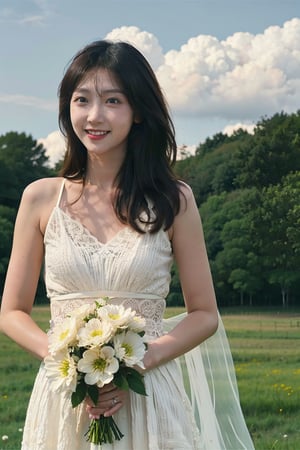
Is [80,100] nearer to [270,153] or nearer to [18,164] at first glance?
[270,153]

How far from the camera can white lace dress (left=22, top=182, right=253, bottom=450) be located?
9.06 feet

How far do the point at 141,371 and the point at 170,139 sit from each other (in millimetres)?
884

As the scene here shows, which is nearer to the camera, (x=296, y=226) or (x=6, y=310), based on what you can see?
(x=6, y=310)

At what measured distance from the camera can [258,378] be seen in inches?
429

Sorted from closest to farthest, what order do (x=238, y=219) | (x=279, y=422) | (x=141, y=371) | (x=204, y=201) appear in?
(x=141, y=371), (x=279, y=422), (x=204, y=201), (x=238, y=219)

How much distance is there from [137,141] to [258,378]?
841 cm

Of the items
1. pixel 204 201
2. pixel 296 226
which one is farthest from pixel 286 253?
pixel 204 201

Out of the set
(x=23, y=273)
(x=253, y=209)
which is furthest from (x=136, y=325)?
(x=253, y=209)

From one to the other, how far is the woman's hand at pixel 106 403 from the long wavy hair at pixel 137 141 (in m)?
0.57

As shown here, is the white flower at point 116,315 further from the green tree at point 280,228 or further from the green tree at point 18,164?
the green tree at point 18,164

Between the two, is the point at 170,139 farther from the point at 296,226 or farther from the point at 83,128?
the point at 296,226

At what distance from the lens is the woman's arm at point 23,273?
287cm

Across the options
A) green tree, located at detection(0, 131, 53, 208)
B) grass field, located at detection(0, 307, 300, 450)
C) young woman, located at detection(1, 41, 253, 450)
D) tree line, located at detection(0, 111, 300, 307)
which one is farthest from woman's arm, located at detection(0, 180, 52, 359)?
green tree, located at detection(0, 131, 53, 208)

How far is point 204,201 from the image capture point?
18547mm
